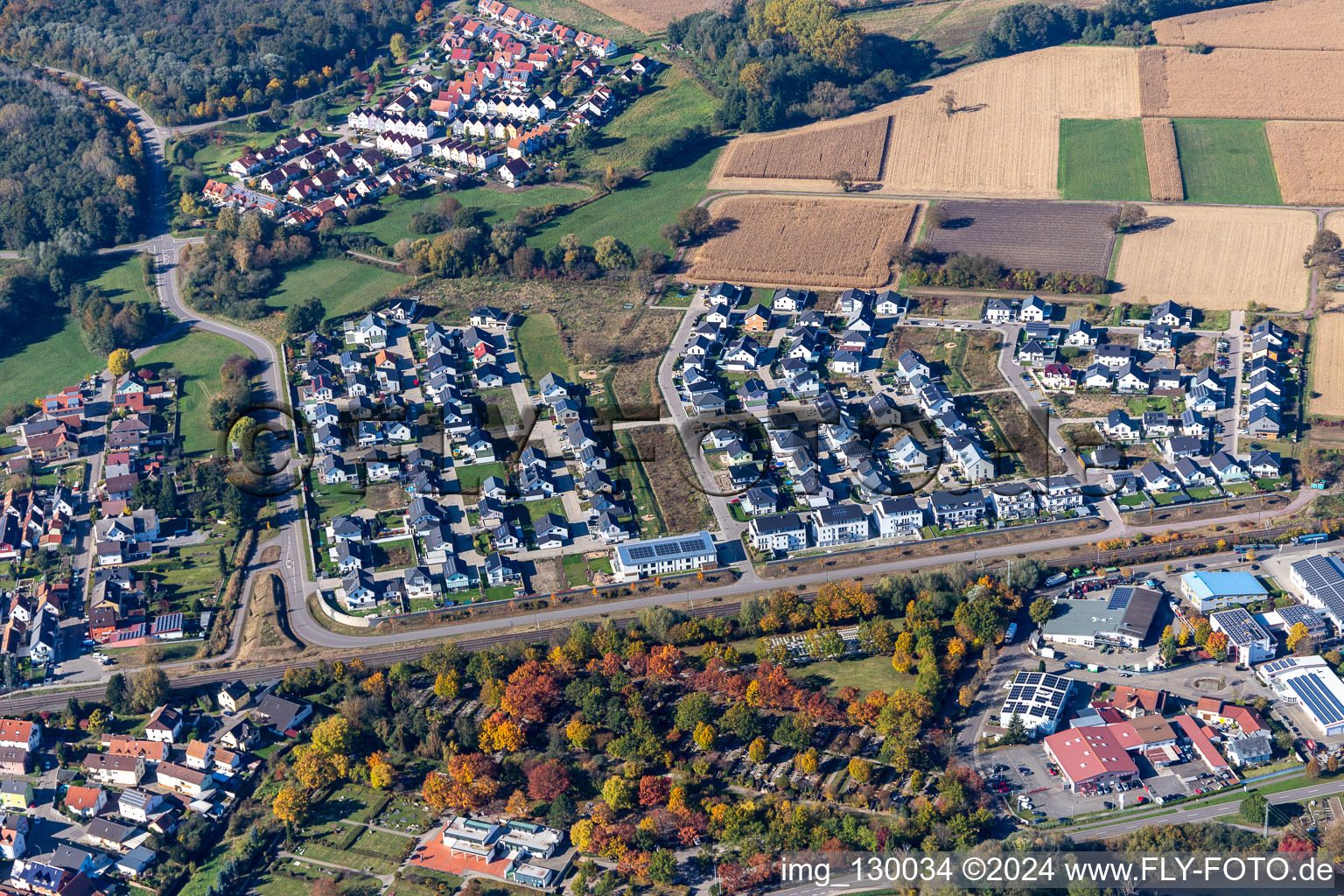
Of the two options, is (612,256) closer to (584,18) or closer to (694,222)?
(694,222)

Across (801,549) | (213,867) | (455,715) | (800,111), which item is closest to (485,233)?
(800,111)

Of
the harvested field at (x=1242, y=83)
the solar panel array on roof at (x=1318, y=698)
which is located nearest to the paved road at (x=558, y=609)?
the solar panel array on roof at (x=1318, y=698)

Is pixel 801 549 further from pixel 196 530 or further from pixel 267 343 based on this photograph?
pixel 267 343

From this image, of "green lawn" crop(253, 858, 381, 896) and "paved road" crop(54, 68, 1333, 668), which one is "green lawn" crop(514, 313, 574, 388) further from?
"green lawn" crop(253, 858, 381, 896)

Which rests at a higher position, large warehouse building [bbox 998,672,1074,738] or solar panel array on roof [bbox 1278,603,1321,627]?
solar panel array on roof [bbox 1278,603,1321,627]

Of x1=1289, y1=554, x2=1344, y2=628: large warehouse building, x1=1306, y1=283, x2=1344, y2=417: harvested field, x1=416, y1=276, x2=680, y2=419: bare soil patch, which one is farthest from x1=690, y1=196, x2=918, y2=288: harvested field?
x1=1289, y1=554, x2=1344, y2=628: large warehouse building

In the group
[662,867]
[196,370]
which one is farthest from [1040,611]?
[196,370]
